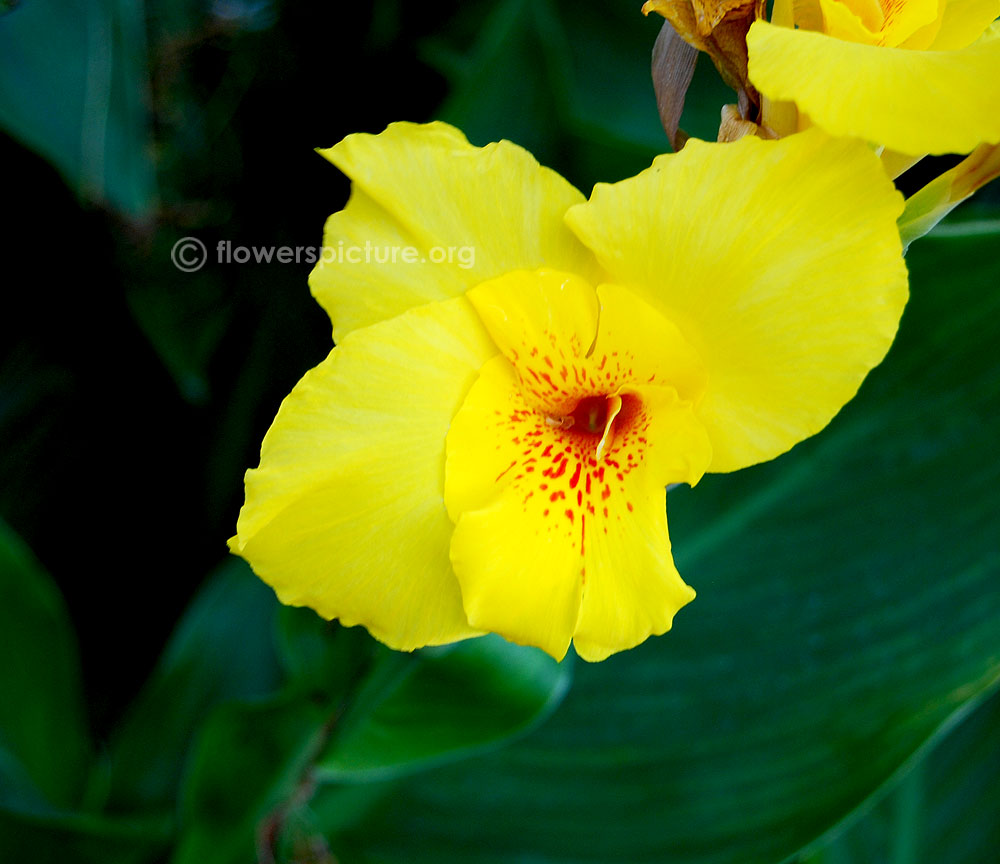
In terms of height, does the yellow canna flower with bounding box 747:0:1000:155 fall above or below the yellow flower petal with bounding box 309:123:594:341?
above

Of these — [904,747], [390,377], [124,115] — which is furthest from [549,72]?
[904,747]

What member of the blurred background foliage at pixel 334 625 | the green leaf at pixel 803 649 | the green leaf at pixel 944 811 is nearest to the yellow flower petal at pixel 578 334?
the blurred background foliage at pixel 334 625

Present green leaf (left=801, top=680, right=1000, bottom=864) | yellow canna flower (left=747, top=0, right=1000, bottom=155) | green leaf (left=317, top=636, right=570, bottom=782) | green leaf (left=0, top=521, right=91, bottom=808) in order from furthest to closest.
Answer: green leaf (left=801, top=680, right=1000, bottom=864) → green leaf (left=0, top=521, right=91, bottom=808) → green leaf (left=317, top=636, right=570, bottom=782) → yellow canna flower (left=747, top=0, right=1000, bottom=155)

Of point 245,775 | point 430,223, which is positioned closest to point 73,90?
point 430,223

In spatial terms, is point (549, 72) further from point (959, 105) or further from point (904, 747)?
point (904, 747)

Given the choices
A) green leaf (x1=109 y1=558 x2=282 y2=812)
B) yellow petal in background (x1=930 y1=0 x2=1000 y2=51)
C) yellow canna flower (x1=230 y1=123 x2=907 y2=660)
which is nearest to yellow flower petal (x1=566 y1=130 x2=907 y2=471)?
yellow canna flower (x1=230 y1=123 x2=907 y2=660)

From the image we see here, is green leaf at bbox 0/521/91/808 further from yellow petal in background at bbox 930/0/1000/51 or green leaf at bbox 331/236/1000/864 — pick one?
yellow petal in background at bbox 930/0/1000/51

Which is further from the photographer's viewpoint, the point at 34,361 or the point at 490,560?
the point at 34,361
